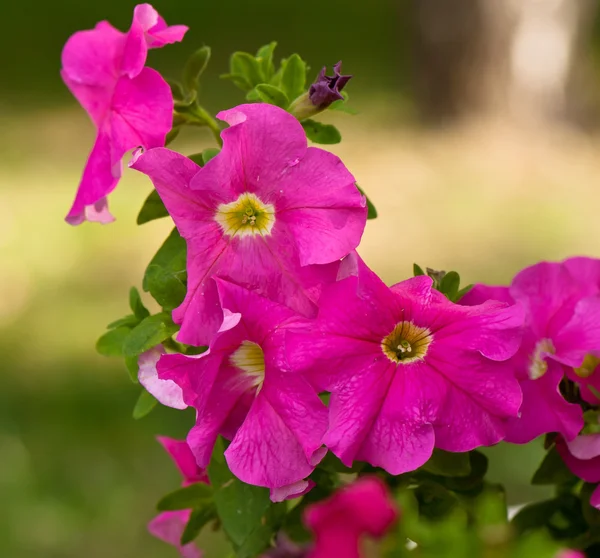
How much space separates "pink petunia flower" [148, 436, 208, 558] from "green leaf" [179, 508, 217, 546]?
0.02 m

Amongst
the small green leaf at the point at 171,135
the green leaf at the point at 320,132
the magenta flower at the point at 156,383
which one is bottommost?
the magenta flower at the point at 156,383

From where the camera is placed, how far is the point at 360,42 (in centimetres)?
554

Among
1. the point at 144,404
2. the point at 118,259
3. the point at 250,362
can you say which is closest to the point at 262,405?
the point at 250,362

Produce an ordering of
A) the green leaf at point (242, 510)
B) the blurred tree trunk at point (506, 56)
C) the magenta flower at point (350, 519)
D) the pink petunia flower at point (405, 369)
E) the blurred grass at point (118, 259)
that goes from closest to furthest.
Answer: the magenta flower at point (350, 519)
the pink petunia flower at point (405, 369)
the green leaf at point (242, 510)
the blurred grass at point (118, 259)
the blurred tree trunk at point (506, 56)

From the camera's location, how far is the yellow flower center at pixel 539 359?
24.2 inches

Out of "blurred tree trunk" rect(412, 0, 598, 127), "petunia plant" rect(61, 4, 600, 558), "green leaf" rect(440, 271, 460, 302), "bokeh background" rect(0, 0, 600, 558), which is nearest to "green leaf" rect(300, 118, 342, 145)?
"petunia plant" rect(61, 4, 600, 558)

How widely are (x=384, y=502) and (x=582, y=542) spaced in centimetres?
47

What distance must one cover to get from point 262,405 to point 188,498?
199 mm

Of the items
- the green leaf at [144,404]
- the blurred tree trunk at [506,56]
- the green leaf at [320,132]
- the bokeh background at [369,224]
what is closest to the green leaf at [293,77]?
the green leaf at [320,132]

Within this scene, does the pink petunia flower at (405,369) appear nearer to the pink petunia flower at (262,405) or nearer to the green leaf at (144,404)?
the pink petunia flower at (262,405)

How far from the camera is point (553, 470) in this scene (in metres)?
0.68

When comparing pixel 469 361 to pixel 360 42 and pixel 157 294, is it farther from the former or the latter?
pixel 360 42

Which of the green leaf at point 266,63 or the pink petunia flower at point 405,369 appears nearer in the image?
the pink petunia flower at point 405,369

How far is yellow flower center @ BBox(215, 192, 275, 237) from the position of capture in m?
0.58
